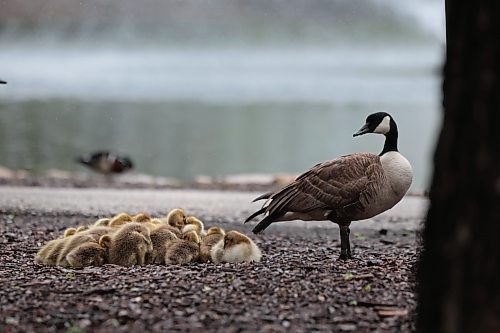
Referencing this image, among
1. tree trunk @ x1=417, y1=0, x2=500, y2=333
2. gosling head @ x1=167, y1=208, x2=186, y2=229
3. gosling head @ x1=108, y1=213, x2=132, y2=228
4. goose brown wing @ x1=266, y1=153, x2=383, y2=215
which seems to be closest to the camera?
tree trunk @ x1=417, y1=0, x2=500, y2=333

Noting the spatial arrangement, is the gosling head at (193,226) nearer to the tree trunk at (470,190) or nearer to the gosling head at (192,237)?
the gosling head at (192,237)

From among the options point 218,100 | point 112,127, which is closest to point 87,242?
point 112,127

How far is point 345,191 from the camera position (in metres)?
5.80

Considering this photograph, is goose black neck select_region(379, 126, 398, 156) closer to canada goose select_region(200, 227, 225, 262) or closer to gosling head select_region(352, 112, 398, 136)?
gosling head select_region(352, 112, 398, 136)

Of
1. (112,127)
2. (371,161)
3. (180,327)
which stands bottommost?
(180,327)

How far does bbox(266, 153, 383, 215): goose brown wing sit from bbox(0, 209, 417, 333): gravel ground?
379mm

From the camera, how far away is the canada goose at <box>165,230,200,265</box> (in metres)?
5.90

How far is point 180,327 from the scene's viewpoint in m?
4.07

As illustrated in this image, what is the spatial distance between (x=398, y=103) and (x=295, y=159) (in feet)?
56.8

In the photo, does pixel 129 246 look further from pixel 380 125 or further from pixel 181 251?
pixel 380 125

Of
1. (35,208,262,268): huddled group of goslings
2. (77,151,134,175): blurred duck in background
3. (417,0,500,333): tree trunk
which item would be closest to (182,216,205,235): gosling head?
(35,208,262,268): huddled group of goslings

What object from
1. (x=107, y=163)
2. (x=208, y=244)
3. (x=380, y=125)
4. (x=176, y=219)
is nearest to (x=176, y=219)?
(x=176, y=219)

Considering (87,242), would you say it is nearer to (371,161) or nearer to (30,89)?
(371,161)

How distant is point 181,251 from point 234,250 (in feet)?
1.18
